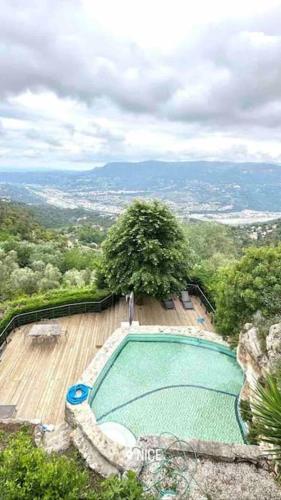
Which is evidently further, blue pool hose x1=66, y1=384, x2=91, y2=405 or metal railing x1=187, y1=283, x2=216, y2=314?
metal railing x1=187, y1=283, x2=216, y2=314

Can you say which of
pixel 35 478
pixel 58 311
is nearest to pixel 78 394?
pixel 35 478

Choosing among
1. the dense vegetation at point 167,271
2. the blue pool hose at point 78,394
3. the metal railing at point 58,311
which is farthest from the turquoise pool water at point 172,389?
the metal railing at point 58,311

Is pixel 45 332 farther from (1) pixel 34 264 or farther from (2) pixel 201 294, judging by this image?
(1) pixel 34 264

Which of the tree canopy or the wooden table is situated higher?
the tree canopy

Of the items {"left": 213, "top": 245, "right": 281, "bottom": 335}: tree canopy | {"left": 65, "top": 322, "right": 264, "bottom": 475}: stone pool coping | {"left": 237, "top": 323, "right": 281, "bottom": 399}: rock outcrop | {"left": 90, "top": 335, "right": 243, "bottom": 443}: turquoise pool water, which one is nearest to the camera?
{"left": 65, "top": 322, "right": 264, "bottom": 475}: stone pool coping

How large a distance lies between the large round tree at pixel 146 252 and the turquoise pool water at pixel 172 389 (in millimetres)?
2333

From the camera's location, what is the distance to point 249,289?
9531mm

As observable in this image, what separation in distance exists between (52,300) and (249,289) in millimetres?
8933

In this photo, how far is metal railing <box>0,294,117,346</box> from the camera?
12883 millimetres

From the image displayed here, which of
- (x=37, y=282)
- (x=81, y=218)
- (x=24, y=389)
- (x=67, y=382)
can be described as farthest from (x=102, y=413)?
(x=81, y=218)

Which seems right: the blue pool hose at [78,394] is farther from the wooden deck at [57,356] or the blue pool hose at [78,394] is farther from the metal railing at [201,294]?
the metal railing at [201,294]

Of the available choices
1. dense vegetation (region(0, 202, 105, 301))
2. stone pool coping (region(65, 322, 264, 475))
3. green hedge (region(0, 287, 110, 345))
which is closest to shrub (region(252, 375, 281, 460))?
stone pool coping (region(65, 322, 264, 475))

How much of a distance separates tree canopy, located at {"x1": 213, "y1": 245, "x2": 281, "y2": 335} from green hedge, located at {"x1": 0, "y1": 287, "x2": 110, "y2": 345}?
6.20m

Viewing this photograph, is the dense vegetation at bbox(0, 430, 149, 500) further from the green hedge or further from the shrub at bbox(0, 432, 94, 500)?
the green hedge
